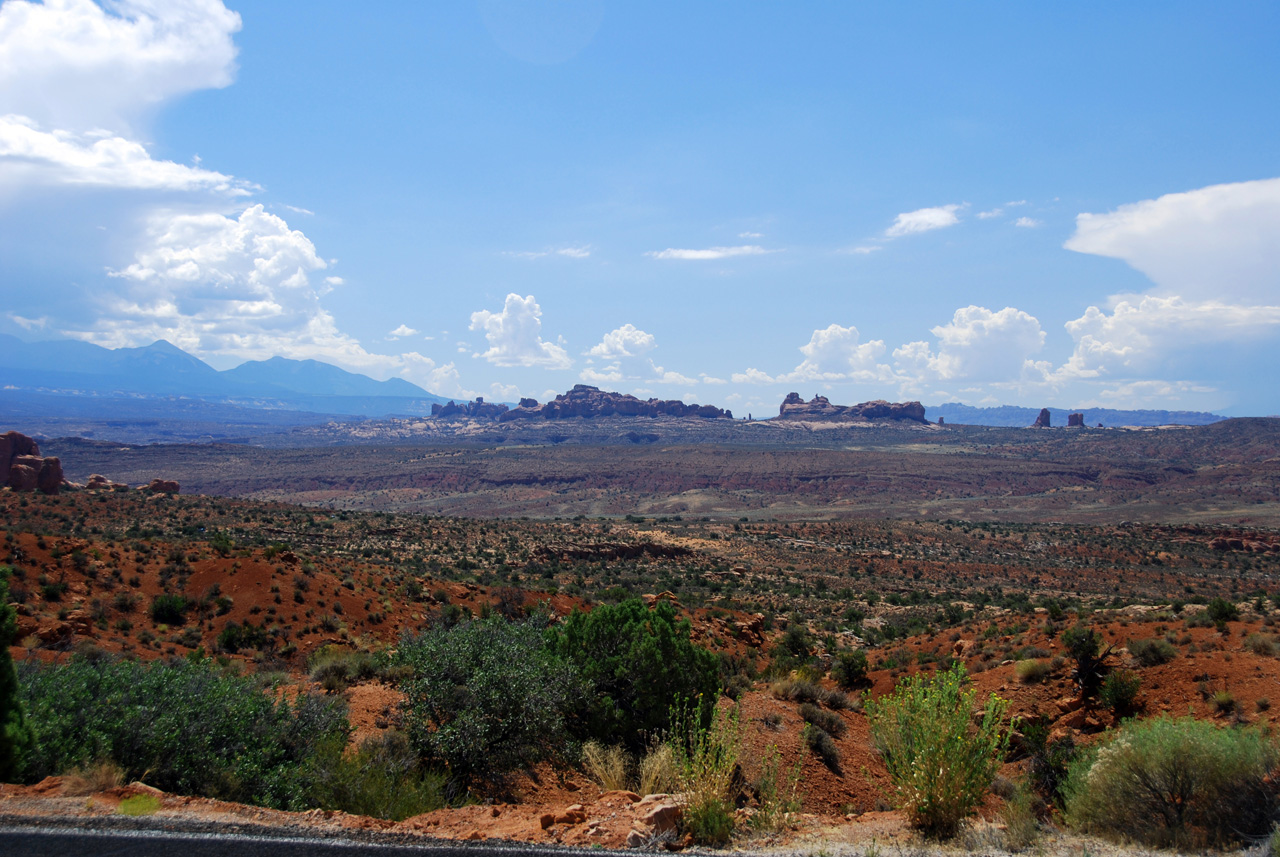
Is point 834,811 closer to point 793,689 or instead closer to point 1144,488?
point 793,689

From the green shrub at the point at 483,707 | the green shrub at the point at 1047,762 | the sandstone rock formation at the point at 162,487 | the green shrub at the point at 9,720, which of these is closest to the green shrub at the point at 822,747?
the green shrub at the point at 1047,762

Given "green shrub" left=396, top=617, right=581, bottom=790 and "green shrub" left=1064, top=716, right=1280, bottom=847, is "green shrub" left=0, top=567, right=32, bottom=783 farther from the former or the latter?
"green shrub" left=1064, top=716, right=1280, bottom=847

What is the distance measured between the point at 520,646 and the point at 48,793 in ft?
17.2

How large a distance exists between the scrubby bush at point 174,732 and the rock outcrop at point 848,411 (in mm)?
170732

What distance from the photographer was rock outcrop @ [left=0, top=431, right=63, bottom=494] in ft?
142

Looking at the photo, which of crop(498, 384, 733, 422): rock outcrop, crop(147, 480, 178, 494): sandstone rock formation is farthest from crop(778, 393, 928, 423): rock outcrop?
crop(147, 480, 178, 494): sandstone rock formation

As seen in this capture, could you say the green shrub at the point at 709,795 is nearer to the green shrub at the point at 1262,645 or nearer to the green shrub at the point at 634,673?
the green shrub at the point at 634,673

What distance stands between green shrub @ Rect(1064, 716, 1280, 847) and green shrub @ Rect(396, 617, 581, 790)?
232 inches

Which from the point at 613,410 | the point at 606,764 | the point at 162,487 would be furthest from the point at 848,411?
the point at 606,764

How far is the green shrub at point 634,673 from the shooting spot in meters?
9.25

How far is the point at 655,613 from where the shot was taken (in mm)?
10258

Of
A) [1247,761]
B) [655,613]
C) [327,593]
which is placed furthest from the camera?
[327,593]

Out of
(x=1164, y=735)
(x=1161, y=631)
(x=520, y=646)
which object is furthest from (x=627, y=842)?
(x=1161, y=631)

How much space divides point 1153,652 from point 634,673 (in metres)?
9.90
